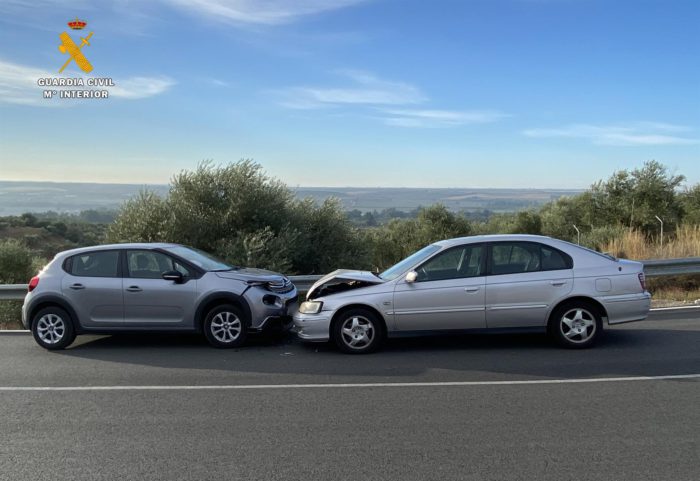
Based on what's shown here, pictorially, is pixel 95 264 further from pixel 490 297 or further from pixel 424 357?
pixel 490 297

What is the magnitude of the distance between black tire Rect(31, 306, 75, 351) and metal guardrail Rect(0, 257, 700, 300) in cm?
260

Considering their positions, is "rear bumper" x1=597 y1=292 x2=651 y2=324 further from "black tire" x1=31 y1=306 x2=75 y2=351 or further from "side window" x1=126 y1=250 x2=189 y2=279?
"black tire" x1=31 y1=306 x2=75 y2=351

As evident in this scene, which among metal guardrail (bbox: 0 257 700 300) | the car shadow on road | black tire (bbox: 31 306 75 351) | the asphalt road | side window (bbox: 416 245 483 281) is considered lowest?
the asphalt road

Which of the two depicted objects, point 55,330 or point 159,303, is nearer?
point 159,303

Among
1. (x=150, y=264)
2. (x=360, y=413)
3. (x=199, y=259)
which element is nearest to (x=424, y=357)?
(x=360, y=413)

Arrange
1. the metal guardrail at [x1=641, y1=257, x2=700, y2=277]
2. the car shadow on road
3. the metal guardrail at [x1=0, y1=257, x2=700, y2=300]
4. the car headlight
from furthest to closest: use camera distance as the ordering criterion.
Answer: the metal guardrail at [x1=641, y1=257, x2=700, y2=277] < the metal guardrail at [x1=0, y1=257, x2=700, y2=300] < the car headlight < the car shadow on road

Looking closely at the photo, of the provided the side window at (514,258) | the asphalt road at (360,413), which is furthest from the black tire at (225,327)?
the side window at (514,258)

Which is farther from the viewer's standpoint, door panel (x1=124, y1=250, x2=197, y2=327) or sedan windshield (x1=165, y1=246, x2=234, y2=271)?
sedan windshield (x1=165, y1=246, x2=234, y2=271)

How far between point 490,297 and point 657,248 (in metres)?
9.27

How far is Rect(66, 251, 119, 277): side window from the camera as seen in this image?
354 inches

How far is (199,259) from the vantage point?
9.43 m

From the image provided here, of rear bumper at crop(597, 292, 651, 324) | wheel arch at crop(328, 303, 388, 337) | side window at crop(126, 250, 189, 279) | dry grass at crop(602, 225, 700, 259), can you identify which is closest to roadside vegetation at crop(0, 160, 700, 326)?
dry grass at crop(602, 225, 700, 259)

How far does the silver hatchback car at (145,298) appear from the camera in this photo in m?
8.66

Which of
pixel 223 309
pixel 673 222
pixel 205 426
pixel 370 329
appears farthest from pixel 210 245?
pixel 673 222
